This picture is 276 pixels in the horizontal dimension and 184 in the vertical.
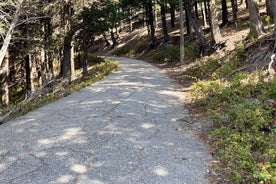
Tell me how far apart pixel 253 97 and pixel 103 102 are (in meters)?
4.27

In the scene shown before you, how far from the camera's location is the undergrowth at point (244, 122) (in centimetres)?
443

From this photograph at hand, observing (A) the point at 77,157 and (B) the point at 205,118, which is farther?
(B) the point at 205,118

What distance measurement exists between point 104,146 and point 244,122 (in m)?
2.74

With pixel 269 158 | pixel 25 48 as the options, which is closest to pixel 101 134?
pixel 269 158

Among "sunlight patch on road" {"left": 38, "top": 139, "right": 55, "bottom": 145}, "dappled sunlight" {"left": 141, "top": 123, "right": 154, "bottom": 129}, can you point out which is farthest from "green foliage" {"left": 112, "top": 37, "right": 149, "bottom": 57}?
"sunlight patch on road" {"left": 38, "top": 139, "right": 55, "bottom": 145}

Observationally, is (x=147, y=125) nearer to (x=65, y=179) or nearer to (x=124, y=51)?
(x=65, y=179)

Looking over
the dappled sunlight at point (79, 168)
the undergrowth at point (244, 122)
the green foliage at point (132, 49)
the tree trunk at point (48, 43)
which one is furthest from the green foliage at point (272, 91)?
the green foliage at point (132, 49)

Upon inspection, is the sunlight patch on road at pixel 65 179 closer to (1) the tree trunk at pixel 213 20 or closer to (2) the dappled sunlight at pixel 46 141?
(2) the dappled sunlight at pixel 46 141

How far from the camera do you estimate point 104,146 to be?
226 inches

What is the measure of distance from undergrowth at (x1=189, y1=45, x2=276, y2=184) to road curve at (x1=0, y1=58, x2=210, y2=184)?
48 centimetres

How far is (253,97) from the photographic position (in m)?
7.50

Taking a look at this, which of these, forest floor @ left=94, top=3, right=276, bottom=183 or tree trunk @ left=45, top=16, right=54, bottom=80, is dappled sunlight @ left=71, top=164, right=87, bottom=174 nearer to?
forest floor @ left=94, top=3, right=276, bottom=183

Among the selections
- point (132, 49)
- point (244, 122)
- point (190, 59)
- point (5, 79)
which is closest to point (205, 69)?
point (190, 59)

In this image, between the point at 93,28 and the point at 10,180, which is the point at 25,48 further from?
the point at 10,180
